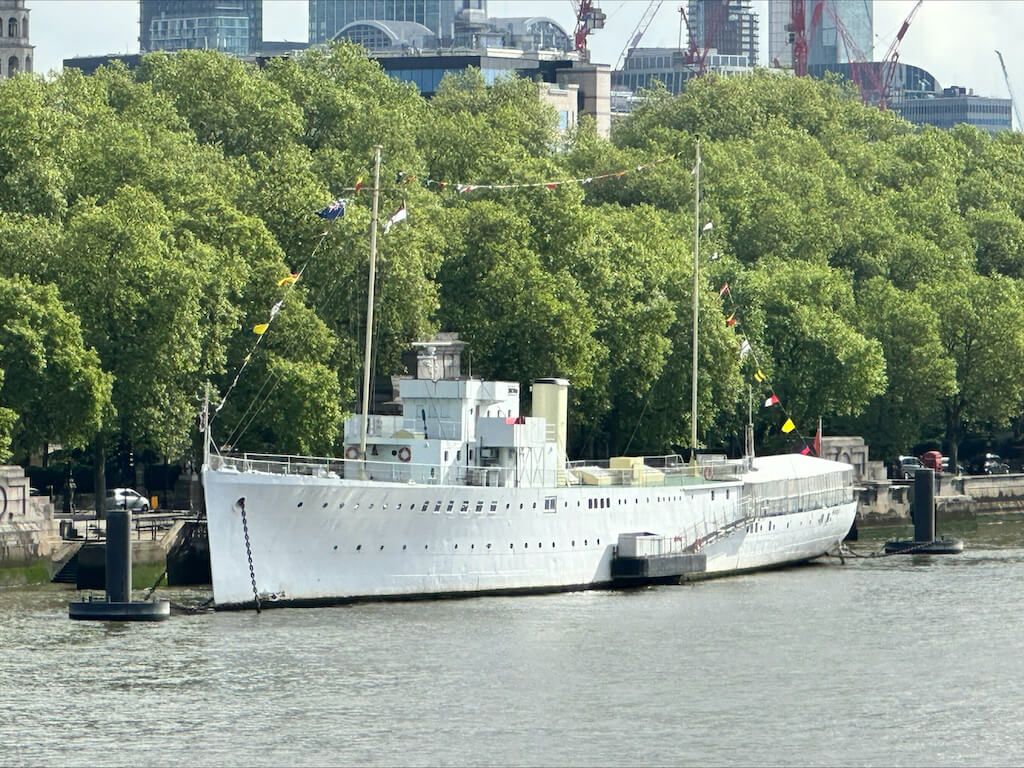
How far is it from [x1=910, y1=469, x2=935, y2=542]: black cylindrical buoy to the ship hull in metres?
14.2

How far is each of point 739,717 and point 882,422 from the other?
70.2m

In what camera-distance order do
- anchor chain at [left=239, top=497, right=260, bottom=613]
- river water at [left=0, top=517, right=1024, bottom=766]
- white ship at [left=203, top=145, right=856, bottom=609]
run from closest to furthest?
river water at [left=0, top=517, right=1024, bottom=766]
anchor chain at [left=239, top=497, right=260, bottom=613]
white ship at [left=203, top=145, right=856, bottom=609]

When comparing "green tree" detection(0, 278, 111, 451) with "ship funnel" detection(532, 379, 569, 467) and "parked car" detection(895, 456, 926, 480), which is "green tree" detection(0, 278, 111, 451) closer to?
"ship funnel" detection(532, 379, 569, 467)

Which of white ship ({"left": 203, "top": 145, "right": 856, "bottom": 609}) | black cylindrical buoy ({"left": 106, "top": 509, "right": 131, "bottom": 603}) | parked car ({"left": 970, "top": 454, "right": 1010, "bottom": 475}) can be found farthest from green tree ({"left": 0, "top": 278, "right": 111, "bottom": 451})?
parked car ({"left": 970, "top": 454, "right": 1010, "bottom": 475})

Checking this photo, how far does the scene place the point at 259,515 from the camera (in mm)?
85812

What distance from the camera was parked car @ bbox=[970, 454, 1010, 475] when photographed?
145375mm

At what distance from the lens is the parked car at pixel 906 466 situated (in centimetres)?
13706

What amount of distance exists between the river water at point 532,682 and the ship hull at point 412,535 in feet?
3.06

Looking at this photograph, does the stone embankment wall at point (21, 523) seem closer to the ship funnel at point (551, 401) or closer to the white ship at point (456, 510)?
the white ship at point (456, 510)

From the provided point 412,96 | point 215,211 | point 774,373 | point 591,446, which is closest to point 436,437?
point 215,211

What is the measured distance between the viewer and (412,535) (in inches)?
3492

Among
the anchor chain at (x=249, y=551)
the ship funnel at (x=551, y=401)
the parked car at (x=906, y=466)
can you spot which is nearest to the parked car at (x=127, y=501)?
the ship funnel at (x=551, y=401)

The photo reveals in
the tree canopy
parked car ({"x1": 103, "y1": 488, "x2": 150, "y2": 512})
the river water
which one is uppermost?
the tree canopy

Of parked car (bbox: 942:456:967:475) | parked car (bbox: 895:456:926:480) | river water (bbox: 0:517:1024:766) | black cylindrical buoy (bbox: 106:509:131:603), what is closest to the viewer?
river water (bbox: 0:517:1024:766)
